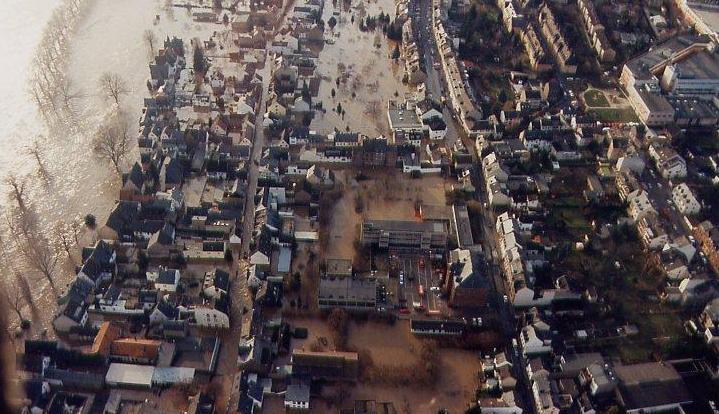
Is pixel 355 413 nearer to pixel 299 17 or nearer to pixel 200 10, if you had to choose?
pixel 299 17

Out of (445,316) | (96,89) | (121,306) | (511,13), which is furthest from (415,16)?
(121,306)

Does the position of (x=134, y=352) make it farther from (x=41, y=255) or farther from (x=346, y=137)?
(x=346, y=137)

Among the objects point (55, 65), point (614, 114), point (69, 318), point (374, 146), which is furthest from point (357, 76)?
point (69, 318)

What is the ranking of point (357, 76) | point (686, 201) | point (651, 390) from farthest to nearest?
point (357, 76), point (686, 201), point (651, 390)

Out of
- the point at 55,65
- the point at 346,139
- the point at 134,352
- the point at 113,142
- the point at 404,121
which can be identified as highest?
the point at 55,65

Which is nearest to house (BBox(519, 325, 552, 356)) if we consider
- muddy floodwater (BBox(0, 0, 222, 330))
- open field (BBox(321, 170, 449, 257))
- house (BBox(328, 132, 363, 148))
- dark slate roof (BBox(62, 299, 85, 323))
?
open field (BBox(321, 170, 449, 257))
